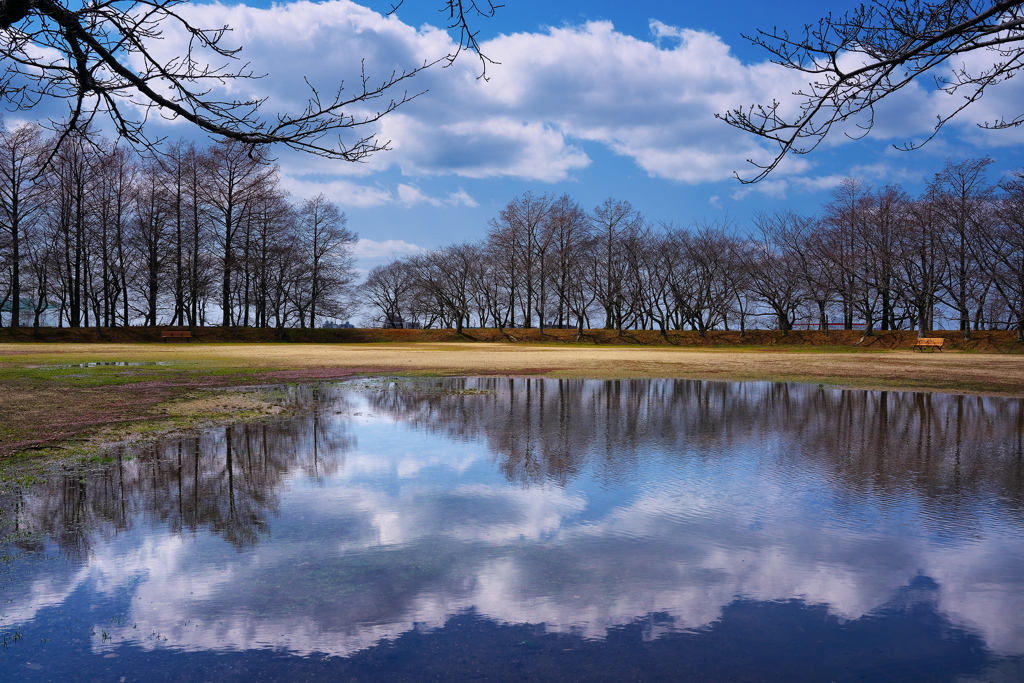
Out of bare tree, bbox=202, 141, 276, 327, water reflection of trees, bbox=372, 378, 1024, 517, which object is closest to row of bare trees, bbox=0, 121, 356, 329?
bare tree, bbox=202, 141, 276, 327

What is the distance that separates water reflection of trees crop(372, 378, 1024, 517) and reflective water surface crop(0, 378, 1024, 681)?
0.28 feet

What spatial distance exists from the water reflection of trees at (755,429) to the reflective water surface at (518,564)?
8 cm

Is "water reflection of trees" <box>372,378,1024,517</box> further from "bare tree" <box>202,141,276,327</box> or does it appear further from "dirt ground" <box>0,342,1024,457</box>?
"bare tree" <box>202,141,276,327</box>

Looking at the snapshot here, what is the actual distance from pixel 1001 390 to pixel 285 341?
171 feet

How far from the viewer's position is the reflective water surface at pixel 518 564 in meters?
3.16

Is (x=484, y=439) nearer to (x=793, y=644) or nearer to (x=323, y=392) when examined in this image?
(x=793, y=644)

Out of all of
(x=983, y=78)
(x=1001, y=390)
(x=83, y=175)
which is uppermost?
(x=83, y=175)

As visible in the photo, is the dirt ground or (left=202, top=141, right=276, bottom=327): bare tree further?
(left=202, top=141, right=276, bottom=327): bare tree

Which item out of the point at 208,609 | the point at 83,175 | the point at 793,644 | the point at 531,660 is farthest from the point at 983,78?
the point at 83,175

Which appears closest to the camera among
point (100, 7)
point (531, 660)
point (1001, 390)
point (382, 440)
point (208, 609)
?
point (531, 660)

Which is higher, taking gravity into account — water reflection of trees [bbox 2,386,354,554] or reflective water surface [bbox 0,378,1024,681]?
water reflection of trees [bbox 2,386,354,554]

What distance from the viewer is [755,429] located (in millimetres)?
10070

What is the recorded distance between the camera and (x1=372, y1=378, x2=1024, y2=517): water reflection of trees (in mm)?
7047

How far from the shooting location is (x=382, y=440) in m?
8.85
